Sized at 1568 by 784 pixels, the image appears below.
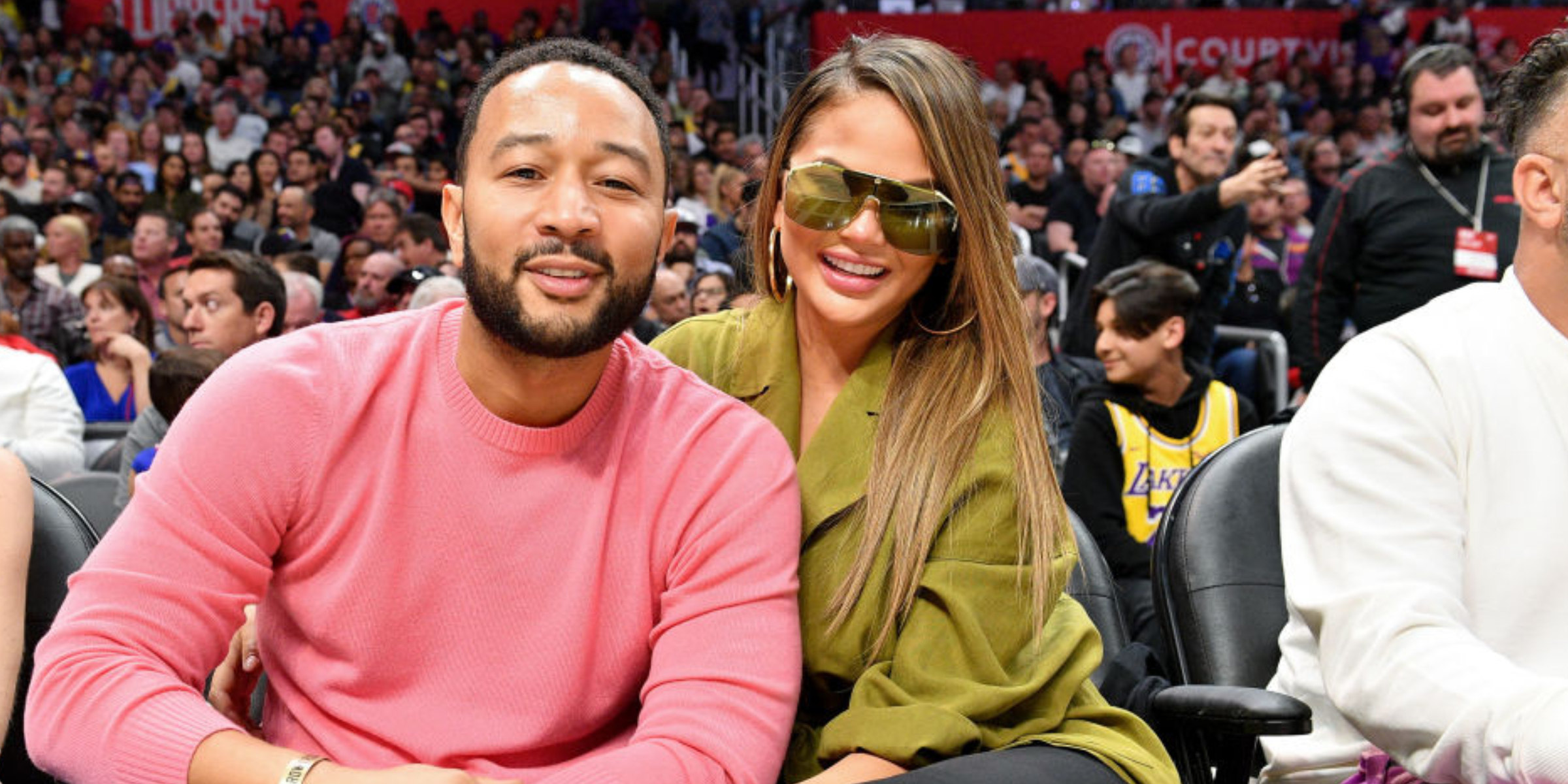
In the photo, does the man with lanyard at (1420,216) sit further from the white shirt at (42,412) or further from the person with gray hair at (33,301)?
the person with gray hair at (33,301)

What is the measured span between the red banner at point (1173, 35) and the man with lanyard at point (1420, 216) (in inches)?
426

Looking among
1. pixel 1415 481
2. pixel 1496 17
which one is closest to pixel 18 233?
pixel 1415 481

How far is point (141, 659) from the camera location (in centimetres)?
167

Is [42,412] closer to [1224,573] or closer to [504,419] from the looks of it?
[504,419]

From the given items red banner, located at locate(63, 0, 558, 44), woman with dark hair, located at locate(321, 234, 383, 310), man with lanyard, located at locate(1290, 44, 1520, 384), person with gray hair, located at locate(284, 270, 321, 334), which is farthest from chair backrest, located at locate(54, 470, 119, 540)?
red banner, located at locate(63, 0, 558, 44)

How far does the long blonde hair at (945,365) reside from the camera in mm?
1974

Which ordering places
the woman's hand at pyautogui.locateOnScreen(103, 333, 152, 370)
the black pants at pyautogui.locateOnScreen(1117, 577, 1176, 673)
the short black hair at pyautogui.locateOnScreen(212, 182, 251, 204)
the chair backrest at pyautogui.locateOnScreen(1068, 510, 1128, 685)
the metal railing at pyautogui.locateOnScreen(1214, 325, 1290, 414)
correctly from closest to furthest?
the chair backrest at pyautogui.locateOnScreen(1068, 510, 1128, 685)
the black pants at pyautogui.locateOnScreen(1117, 577, 1176, 673)
the woman's hand at pyautogui.locateOnScreen(103, 333, 152, 370)
the metal railing at pyautogui.locateOnScreen(1214, 325, 1290, 414)
the short black hair at pyautogui.locateOnScreen(212, 182, 251, 204)

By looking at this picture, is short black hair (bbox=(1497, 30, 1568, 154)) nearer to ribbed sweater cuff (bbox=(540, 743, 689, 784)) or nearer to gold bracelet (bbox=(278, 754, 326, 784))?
ribbed sweater cuff (bbox=(540, 743, 689, 784))

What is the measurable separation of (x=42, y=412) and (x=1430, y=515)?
161 inches

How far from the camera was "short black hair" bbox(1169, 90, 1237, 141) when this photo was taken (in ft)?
18.2

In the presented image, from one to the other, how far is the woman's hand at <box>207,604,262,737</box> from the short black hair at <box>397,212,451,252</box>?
19.4 ft

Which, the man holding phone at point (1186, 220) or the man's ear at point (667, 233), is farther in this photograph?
the man holding phone at point (1186, 220)

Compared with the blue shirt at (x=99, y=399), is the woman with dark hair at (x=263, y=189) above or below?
above

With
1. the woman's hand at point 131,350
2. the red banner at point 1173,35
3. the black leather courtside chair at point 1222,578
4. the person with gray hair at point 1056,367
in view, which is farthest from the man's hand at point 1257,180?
the red banner at point 1173,35
